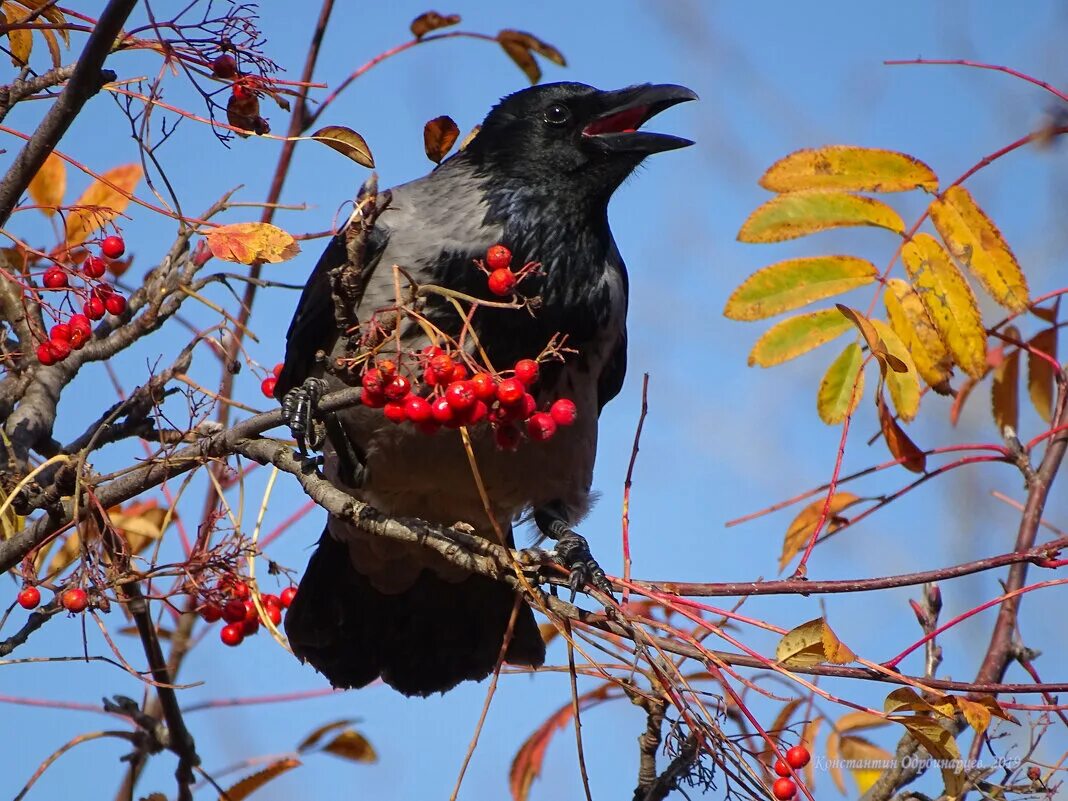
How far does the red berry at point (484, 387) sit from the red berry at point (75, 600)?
1.02 m

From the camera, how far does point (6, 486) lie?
2920 mm

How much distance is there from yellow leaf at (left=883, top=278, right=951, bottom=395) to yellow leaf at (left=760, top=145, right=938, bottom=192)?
0.28m

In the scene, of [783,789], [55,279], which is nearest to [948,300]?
[783,789]

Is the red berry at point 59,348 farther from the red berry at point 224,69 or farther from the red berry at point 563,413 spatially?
the red berry at point 563,413

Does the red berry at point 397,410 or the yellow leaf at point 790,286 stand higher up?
the yellow leaf at point 790,286

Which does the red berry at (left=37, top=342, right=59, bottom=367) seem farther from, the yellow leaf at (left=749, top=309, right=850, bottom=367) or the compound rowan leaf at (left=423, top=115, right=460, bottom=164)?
the yellow leaf at (left=749, top=309, right=850, bottom=367)

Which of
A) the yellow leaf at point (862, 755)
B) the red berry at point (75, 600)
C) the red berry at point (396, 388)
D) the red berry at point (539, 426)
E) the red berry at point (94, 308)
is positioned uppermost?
the red berry at point (94, 308)

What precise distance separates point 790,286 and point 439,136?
101 cm

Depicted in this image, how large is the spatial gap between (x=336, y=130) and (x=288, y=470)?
74 cm

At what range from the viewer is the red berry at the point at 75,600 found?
264 cm

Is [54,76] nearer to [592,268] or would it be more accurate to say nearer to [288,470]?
[288,470]

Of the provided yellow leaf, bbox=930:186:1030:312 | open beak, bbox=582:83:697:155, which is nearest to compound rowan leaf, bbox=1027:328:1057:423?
yellow leaf, bbox=930:186:1030:312

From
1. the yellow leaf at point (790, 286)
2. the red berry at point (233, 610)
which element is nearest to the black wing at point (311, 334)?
the red berry at point (233, 610)

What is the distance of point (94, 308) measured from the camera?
282 cm
